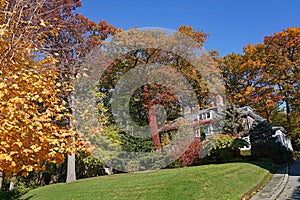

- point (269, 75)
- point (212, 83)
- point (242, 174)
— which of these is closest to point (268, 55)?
point (269, 75)

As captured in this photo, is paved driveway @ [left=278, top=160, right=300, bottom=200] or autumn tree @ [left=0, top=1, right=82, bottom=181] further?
paved driveway @ [left=278, top=160, right=300, bottom=200]

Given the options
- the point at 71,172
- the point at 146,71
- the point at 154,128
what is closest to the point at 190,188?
the point at 71,172

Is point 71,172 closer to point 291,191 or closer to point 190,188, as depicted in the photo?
point 190,188

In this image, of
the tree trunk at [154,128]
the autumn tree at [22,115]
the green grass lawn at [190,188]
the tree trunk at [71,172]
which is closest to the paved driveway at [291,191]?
the green grass lawn at [190,188]

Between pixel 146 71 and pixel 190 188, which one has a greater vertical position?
pixel 146 71

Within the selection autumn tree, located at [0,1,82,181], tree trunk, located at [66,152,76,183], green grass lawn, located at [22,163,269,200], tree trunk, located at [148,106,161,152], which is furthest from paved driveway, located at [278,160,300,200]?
tree trunk, located at [66,152,76,183]

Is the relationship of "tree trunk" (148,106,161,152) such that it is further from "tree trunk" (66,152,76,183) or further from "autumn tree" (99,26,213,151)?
"tree trunk" (66,152,76,183)

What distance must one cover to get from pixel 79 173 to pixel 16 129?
1559 cm

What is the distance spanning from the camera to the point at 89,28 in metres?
17.4

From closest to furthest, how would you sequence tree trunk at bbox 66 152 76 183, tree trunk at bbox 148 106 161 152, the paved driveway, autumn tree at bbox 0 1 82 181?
autumn tree at bbox 0 1 82 181
the paved driveway
tree trunk at bbox 66 152 76 183
tree trunk at bbox 148 106 161 152

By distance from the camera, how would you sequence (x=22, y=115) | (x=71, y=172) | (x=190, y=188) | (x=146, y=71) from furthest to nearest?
1. (x=146, y=71)
2. (x=71, y=172)
3. (x=190, y=188)
4. (x=22, y=115)

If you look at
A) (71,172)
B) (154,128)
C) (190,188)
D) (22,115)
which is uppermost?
(154,128)

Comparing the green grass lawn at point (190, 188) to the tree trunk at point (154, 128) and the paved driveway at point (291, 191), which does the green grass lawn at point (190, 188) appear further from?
the tree trunk at point (154, 128)

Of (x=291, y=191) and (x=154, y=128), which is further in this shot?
(x=154, y=128)
